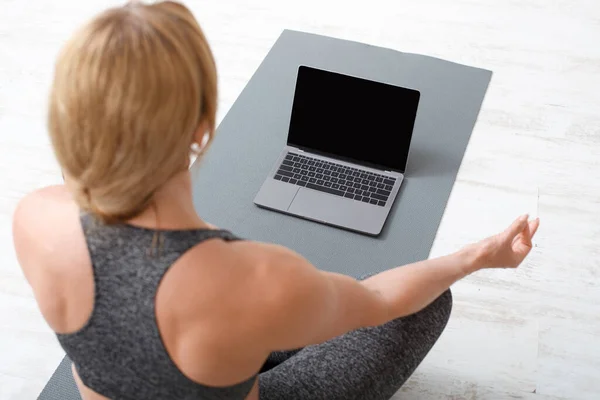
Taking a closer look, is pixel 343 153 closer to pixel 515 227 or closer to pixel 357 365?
pixel 515 227

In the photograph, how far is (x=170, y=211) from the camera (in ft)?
3.79

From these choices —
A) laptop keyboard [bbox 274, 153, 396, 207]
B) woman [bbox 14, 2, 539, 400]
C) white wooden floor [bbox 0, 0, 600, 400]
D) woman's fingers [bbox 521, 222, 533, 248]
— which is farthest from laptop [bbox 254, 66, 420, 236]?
woman [bbox 14, 2, 539, 400]

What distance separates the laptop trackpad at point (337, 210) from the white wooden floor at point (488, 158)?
281 millimetres

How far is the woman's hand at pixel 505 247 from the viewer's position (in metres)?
1.62

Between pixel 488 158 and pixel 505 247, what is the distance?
926 millimetres

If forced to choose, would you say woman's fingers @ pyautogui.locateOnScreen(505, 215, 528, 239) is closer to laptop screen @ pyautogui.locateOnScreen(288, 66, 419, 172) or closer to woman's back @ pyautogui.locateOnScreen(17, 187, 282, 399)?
laptop screen @ pyautogui.locateOnScreen(288, 66, 419, 172)

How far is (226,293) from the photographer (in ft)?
3.70

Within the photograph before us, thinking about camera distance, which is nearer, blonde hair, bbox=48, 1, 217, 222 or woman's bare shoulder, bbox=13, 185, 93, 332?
blonde hair, bbox=48, 1, 217, 222

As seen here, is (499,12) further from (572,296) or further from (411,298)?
(411,298)

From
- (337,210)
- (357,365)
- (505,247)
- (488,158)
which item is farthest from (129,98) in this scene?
(488,158)

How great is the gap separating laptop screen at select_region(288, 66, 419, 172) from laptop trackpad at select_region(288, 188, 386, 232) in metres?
0.14

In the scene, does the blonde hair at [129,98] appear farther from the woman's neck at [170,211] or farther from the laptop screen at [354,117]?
the laptop screen at [354,117]

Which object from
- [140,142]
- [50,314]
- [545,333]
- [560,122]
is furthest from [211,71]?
[560,122]

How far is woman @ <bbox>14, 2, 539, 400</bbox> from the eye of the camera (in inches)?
41.4
